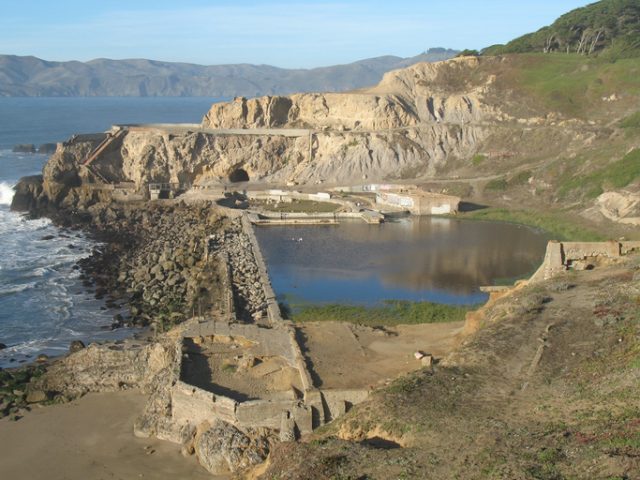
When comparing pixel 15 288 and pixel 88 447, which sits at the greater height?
pixel 15 288

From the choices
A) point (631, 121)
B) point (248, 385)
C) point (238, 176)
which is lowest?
point (248, 385)

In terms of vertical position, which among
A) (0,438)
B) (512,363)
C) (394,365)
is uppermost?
(512,363)

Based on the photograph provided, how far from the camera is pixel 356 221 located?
4588cm

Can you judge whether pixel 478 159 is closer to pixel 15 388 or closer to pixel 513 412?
pixel 15 388

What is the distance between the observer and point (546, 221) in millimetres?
44500

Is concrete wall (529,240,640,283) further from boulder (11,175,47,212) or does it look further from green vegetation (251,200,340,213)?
boulder (11,175,47,212)

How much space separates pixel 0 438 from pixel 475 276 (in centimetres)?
2014

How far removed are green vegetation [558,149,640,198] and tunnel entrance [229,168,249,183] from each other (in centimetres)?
2349

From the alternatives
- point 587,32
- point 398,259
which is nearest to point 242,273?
point 398,259

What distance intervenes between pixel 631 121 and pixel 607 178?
10264 millimetres

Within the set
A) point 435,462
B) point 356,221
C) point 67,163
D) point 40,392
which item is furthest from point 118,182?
point 435,462

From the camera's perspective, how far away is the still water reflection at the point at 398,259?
30781 mm

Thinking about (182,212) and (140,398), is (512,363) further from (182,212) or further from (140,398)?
(182,212)

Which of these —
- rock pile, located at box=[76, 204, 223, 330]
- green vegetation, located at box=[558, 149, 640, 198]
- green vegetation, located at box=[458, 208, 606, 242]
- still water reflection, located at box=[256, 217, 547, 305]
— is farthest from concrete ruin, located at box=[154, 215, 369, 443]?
green vegetation, located at box=[558, 149, 640, 198]
